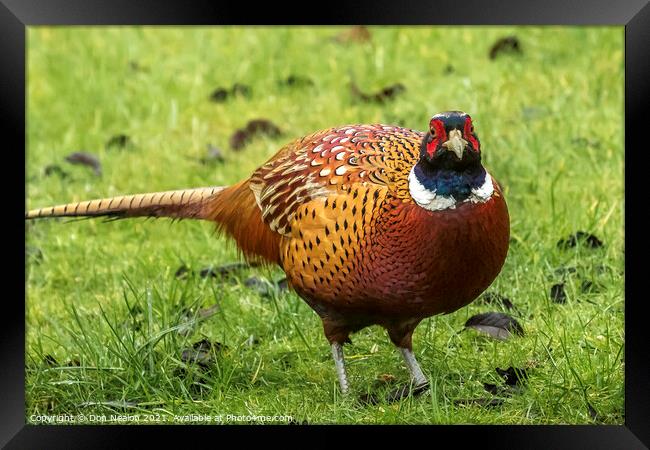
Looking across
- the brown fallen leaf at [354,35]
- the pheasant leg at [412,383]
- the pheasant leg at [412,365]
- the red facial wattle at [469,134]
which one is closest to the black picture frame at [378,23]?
the red facial wattle at [469,134]

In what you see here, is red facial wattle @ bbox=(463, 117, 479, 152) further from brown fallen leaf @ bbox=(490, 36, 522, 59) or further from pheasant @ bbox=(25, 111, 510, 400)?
brown fallen leaf @ bbox=(490, 36, 522, 59)

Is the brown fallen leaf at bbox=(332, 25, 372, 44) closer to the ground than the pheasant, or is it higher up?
higher up

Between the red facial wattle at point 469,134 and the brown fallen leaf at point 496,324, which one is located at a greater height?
the red facial wattle at point 469,134

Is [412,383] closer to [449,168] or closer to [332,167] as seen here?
[332,167]

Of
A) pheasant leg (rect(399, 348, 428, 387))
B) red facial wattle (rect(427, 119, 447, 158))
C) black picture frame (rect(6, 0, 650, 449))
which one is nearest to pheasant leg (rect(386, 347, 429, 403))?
pheasant leg (rect(399, 348, 428, 387))

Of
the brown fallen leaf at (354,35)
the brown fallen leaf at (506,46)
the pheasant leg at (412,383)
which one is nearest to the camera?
the pheasant leg at (412,383)

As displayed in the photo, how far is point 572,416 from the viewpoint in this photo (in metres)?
4.48

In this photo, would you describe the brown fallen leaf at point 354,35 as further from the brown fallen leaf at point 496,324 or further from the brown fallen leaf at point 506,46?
the brown fallen leaf at point 496,324

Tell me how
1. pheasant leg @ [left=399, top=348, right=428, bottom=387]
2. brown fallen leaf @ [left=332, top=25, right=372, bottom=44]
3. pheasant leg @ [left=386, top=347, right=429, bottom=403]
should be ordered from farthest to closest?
brown fallen leaf @ [left=332, top=25, right=372, bottom=44] → pheasant leg @ [left=399, top=348, right=428, bottom=387] → pheasant leg @ [left=386, top=347, right=429, bottom=403]

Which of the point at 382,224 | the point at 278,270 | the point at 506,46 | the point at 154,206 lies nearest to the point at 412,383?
the point at 382,224

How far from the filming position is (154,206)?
16.7 ft

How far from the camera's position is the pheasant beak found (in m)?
3.99

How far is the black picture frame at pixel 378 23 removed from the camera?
400cm

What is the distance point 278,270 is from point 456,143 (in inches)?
66.7
